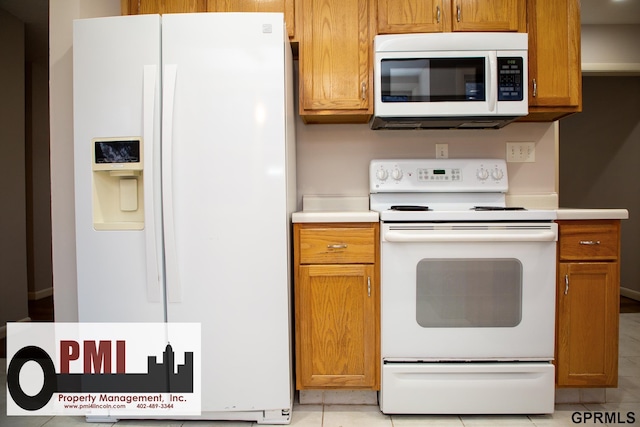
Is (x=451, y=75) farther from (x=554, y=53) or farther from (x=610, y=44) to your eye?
(x=610, y=44)

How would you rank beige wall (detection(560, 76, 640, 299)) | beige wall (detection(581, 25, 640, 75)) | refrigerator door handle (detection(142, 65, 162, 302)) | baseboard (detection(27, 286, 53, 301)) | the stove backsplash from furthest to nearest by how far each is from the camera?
baseboard (detection(27, 286, 53, 301)), beige wall (detection(560, 76, 640, 299)), beige wall (detection(581, 25, 640, 75)), the stove backsplash, refrigerator door handle (detection(142, 65, 162, 302))

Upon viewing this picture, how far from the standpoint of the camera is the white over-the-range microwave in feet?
6.02

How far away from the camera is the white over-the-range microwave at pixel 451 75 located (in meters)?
1.83

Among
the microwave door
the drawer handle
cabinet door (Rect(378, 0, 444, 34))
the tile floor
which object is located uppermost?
cabinet door (Rect(378, 0, 444, 34))

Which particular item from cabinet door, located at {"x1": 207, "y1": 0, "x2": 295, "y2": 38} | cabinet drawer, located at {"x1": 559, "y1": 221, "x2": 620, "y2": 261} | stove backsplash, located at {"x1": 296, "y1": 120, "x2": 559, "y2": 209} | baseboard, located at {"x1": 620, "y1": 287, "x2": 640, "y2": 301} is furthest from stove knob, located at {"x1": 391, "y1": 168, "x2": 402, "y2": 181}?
baseboard, located at {"x1": 620, "y1": 287, "x2": 640, "y2": 301}

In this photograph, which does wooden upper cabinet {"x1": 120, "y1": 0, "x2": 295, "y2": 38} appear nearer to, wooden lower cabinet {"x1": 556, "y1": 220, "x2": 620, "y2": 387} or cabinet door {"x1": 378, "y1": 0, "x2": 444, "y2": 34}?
cabinet door {"x1": 378, "y1": 0, "x2": 444, "y2": 34}

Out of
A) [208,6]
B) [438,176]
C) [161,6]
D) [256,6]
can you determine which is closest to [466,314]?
[438,176]

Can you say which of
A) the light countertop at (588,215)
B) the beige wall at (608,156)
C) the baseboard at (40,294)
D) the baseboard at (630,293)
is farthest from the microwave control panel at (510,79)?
the baseboard at (40,294)

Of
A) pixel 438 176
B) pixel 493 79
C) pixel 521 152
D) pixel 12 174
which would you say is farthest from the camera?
pixel 12 174

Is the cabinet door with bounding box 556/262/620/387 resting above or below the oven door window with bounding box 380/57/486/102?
below

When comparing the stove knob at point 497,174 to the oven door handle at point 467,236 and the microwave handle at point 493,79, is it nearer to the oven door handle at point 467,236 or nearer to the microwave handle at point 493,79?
the microwave handle at point 493,79

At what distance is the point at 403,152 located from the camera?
88.3 inches

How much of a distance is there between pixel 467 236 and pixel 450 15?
115cm

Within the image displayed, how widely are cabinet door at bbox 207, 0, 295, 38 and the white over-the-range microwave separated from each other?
46cm
